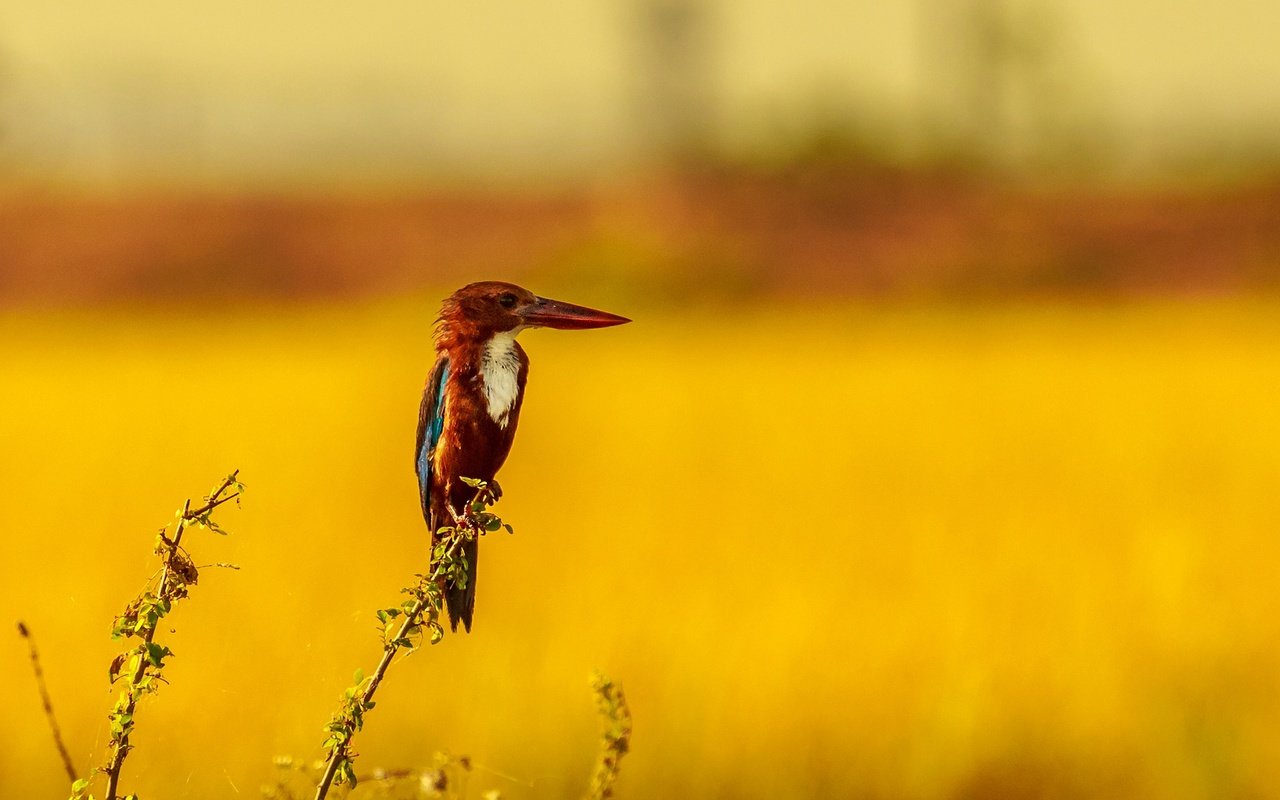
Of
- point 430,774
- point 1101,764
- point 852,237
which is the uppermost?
point 852,237

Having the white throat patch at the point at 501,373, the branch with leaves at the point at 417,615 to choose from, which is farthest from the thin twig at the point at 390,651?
the white throat patch at the point at 501,373

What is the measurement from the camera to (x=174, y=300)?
3741cm

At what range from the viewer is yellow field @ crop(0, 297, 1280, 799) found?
4719mm

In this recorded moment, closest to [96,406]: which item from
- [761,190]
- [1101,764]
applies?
[1101,764]

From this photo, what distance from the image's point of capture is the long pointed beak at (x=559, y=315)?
1.11 metres

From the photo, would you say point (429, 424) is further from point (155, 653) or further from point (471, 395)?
point (155, 653)

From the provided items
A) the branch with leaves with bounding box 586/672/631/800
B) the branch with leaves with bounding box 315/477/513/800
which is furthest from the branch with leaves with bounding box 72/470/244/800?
the branch with leaves with bounding box 586/672/631/800

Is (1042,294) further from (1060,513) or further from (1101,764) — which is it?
(1101,764)

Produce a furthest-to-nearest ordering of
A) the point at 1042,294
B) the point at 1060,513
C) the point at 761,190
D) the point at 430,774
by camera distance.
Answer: the point at 761,190, the point at 1042,294, the point at 1060,513, the point at 430,774

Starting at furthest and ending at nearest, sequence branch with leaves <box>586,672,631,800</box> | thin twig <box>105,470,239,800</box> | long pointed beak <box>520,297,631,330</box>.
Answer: branch with leaves <box>586,672,631,800</box>, thin twig <box>105,470,239,800</box>, long pointed beak <box>520,297,631,330</box>

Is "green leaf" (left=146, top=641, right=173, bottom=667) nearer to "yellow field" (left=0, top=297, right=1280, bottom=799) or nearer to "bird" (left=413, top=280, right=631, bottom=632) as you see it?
"yellow field" (left=0, top=297, right=1280, bottom=799)

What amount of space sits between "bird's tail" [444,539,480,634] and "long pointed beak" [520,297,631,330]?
20cm

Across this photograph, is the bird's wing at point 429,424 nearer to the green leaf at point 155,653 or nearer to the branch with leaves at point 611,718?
the green leaf at point 155,653

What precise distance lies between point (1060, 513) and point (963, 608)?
238 cm
